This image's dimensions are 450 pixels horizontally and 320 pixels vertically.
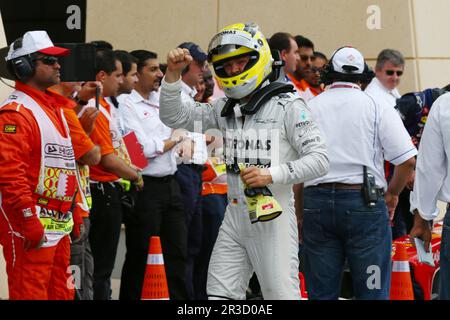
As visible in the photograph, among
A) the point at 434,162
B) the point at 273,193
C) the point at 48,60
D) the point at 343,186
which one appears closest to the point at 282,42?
the point at 343,186

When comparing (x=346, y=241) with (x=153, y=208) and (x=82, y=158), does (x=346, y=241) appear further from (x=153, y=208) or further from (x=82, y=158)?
(x=153, y=208)

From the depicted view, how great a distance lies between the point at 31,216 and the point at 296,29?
781cm

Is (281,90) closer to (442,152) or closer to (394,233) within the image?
(442,152)

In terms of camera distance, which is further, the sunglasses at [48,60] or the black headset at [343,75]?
the black headset at [343,75]

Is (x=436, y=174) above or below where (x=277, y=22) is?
below

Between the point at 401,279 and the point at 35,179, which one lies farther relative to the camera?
the point at 401,279

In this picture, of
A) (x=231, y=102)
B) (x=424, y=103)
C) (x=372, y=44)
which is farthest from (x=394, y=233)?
(x=231, y=102)

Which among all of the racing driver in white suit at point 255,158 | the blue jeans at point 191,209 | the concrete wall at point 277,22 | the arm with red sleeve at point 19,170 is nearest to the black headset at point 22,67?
the arm with red sleeve at point 19,170

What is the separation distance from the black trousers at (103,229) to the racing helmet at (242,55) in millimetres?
2433

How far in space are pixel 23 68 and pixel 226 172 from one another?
5.29 feet

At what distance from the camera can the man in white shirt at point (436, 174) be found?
6.81 metres

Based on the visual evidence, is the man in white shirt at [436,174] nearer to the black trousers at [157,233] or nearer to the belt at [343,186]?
the belt at [343,186]

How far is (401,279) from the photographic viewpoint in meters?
9.33

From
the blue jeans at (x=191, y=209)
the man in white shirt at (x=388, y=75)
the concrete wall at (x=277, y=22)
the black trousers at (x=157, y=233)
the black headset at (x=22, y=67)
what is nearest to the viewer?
the black headset at (x=22, y=67)
